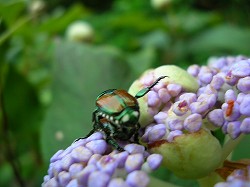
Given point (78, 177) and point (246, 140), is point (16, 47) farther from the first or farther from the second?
point (78, 177)

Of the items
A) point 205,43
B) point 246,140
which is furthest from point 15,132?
point 205,43

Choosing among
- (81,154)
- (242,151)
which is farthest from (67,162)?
(242,151)

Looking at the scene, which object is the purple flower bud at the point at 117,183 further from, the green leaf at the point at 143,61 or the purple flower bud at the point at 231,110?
the green leaf at the point at 143,61

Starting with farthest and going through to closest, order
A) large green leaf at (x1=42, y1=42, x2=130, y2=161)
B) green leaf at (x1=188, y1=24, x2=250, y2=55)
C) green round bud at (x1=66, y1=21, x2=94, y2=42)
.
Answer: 1. green leaf at (x1=188, y1=24, x2=250, y2=55)
2. green round bud at (x1=66, y1=21, x2=94, y2=42)
3. large green leaf at (x1=42, y1=42, x2=130, y2=161)

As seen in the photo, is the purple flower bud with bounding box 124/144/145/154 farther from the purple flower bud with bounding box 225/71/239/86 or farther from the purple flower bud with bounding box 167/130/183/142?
the purple flower bud with bounding box 225/71/239/86

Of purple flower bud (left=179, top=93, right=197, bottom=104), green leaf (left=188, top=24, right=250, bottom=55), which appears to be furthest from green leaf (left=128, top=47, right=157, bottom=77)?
purple flower bud (left=179, top=93, right=197, bottom=104)

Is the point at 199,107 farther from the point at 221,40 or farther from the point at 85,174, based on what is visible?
the point at 221,40
